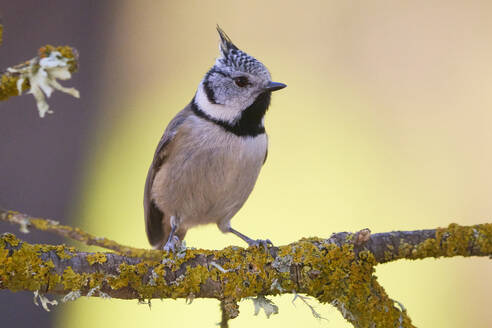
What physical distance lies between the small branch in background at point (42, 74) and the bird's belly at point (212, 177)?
1592 millimetres

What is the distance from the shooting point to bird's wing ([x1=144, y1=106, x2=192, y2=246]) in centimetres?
331

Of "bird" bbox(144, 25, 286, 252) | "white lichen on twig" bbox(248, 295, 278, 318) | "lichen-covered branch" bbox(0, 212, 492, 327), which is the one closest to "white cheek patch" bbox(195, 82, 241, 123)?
"bird" bbox(144, 25, 286, 252)

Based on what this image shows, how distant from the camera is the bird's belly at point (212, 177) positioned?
3064 mm

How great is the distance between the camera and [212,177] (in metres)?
3.08

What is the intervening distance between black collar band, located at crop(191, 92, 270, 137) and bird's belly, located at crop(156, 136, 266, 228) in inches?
2.1

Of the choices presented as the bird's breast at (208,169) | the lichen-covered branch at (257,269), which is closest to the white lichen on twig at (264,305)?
the lichen-covered branch at (257,269)

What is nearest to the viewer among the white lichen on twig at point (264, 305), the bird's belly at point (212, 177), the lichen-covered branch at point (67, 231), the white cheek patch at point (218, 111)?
the lichen-covered branch at point (67, 231)

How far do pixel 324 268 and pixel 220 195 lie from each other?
1.12 meters

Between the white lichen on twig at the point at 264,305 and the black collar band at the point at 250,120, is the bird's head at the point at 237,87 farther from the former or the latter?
the white lichen on twig at the point at 264,305

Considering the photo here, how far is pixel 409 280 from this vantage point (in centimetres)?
399

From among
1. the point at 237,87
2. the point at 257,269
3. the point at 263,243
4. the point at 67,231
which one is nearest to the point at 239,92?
the point at 237,87

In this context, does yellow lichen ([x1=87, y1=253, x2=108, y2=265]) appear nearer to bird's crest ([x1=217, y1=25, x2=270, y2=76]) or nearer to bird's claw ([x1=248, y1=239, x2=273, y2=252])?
bird's claw ([x1=248, y1=239, x2=273, y2=252])

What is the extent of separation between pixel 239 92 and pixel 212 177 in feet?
1.73

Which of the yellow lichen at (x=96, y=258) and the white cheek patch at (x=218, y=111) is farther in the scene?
the white cheek patch at (x=218, y=111)
